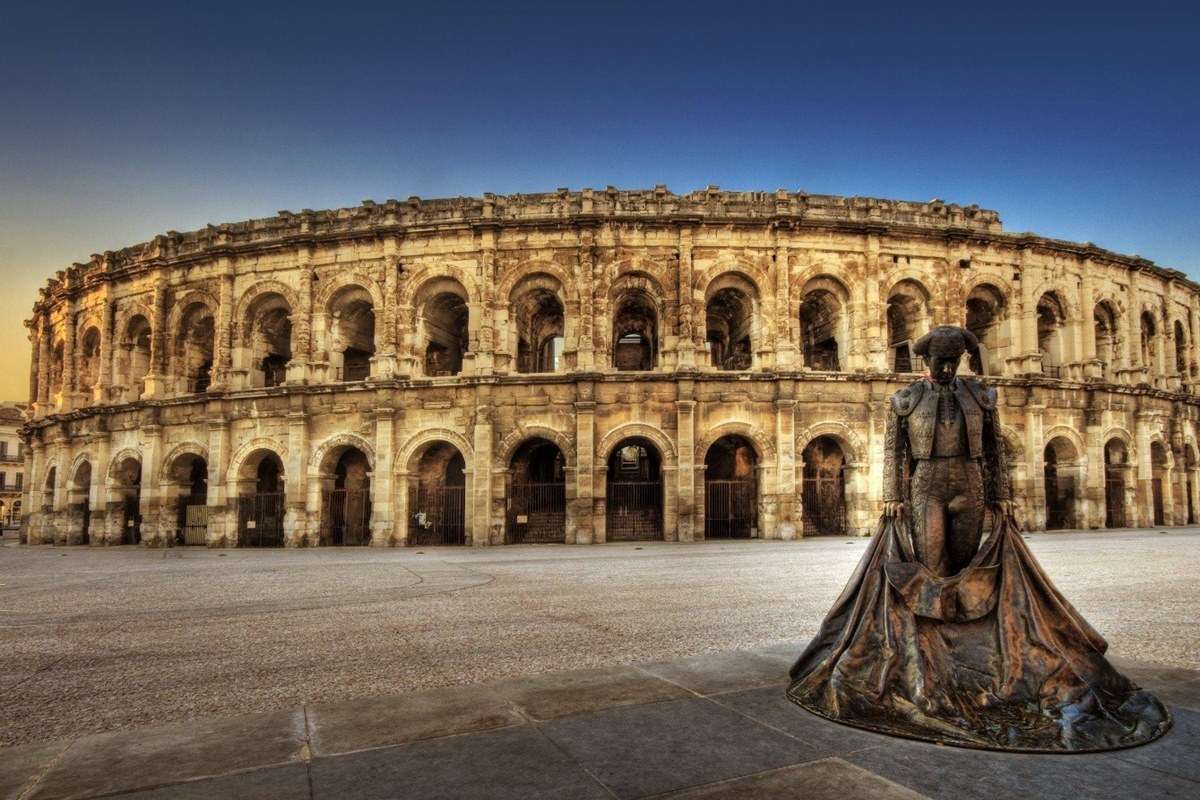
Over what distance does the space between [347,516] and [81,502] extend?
11675mm

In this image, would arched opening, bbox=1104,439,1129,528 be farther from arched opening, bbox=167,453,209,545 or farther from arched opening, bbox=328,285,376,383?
arched opening, bbox=167,453,209,545

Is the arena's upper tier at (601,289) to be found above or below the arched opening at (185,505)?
above

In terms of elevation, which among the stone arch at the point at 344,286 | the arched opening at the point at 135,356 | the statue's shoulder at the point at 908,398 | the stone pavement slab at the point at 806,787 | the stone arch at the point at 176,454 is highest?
the stone arch at the point at 344,286

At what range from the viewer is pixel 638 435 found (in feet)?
62.4

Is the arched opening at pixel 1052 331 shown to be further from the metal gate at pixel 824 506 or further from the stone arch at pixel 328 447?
the stone arch at pixel 328 447

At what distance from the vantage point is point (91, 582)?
11.0m

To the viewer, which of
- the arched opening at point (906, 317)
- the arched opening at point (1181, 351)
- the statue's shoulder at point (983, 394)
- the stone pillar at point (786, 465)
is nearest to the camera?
the statue's shoulder at point (983, 394)

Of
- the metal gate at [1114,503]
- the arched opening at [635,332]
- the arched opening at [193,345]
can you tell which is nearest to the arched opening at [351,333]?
the arched opening at [193,345]

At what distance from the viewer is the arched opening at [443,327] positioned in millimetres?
20641

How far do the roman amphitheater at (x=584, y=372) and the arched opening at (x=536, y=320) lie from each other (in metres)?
0.18

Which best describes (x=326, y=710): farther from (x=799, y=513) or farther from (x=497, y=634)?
(x=799, y=513)

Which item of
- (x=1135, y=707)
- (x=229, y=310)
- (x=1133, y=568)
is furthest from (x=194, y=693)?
(x=229, y=310)

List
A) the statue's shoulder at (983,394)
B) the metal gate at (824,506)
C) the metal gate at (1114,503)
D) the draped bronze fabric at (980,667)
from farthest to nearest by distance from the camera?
1. the metal gate at (1114,503)
2. the metal gate at (824,506)
3. the statue's shoulder at (983,394)
4. the draped bronze fabric at (980,667)

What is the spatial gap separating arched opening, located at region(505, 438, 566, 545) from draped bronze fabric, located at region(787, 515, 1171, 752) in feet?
53.1
